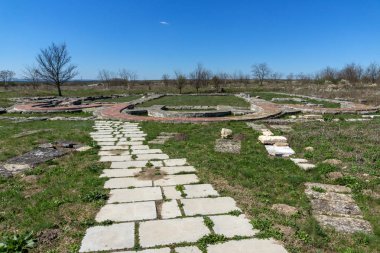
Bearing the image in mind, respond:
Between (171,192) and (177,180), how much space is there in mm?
539

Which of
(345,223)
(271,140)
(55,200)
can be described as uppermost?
(271,140)

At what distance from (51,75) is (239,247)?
30.8 m

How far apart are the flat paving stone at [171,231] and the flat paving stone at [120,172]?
1929 millimetres

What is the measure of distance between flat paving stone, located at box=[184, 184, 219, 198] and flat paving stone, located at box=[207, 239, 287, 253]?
1315 mm

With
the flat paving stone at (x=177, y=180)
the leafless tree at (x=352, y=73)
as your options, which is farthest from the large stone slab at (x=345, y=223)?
the leafless tree at (x=352, y=73)

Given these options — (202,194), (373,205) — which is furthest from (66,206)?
(373,205)

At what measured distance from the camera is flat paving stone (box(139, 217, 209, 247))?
3.22 meters

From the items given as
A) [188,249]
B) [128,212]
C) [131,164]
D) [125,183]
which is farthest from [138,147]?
[188,249]

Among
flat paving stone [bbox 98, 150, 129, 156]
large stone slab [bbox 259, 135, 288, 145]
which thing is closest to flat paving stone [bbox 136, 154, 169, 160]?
flat paving stone [bbox 98, 150, 129, 156]

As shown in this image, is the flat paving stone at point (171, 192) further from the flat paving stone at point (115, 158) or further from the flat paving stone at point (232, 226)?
the flat paving stone at point (115, 158)

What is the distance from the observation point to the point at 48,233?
3.39m

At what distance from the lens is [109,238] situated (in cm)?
329

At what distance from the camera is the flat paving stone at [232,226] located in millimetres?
3389

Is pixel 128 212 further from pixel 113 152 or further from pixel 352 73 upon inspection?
pixel 352 73
